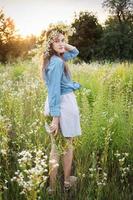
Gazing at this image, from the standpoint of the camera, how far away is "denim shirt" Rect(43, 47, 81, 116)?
4984 mm

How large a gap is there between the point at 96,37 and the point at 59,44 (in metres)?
45.4

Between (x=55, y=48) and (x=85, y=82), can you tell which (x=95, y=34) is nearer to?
(x=85, y=82)

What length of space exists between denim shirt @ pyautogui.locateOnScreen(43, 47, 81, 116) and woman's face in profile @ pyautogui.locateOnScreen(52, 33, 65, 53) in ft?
0.29

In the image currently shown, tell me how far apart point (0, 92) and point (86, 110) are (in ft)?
9.97

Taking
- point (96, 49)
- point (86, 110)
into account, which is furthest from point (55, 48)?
point (96, 49)

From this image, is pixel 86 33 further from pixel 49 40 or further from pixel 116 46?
pixel 49 40

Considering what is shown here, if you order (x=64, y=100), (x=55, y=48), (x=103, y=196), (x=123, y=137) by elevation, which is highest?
(x=55, y=48)

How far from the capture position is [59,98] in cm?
500

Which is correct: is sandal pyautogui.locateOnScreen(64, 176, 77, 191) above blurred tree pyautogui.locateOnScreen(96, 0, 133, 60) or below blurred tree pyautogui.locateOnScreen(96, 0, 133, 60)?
below

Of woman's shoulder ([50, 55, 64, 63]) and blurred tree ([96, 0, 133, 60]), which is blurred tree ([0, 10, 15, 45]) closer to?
blurred tree ([96, 0, 133, 60])

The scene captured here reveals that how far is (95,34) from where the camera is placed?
50156 mm

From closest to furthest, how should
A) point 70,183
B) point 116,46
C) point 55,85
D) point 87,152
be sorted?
point 55,85 → point 70,183 → point 87,152 → point 116,46

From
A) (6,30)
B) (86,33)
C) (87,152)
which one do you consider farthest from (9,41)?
(87,152)

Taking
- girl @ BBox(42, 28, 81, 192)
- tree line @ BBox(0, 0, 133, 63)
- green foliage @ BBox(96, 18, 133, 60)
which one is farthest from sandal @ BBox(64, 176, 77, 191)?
green foliage @ BBox(96, 18, 133, 60)
